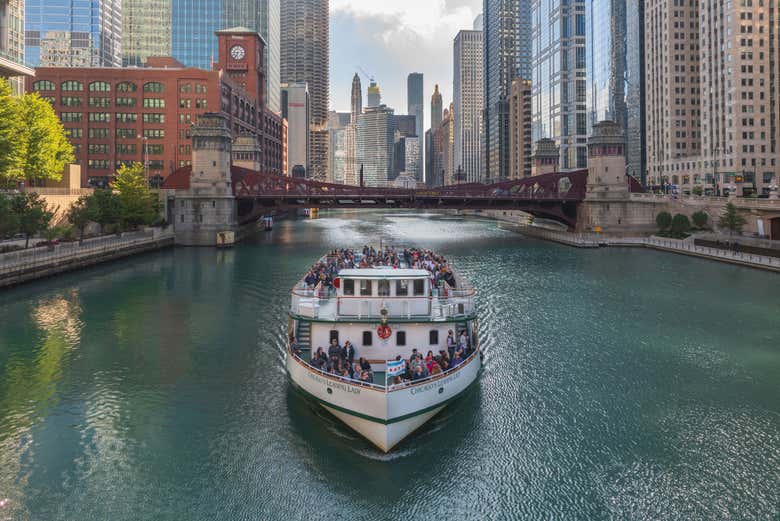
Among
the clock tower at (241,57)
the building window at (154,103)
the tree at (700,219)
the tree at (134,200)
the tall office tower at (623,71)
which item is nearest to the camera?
the tree at (134,200)

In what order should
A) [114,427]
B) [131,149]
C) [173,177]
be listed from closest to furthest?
[114,427] < [173,177] < [131,149]

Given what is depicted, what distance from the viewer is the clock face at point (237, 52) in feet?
586

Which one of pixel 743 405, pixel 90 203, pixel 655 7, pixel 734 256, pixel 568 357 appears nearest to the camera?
pixel 743 405

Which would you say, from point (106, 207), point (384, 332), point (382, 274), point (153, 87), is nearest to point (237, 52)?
point (153, 87)

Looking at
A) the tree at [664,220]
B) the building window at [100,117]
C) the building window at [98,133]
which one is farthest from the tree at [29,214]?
the tree at [664,220]

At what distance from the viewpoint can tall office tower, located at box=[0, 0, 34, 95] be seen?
80000 mm

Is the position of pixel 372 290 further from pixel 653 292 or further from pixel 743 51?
pixel 743 51

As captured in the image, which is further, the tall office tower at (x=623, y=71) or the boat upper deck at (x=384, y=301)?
the tall office tower at (x=623, y=71)

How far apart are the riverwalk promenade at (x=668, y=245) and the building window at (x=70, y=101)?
101012mm

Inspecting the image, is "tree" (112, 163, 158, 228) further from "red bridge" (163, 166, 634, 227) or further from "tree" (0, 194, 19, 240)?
"tree" (0, 194, 19, 240)

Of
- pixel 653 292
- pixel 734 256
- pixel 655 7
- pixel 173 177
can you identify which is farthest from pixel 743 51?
pixel 173 177

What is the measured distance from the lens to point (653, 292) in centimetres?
5181

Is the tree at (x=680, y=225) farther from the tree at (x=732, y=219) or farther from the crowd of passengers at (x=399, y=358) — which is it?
the crowd of passengers at (x=399, y=358)

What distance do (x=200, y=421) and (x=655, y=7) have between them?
613 feet
